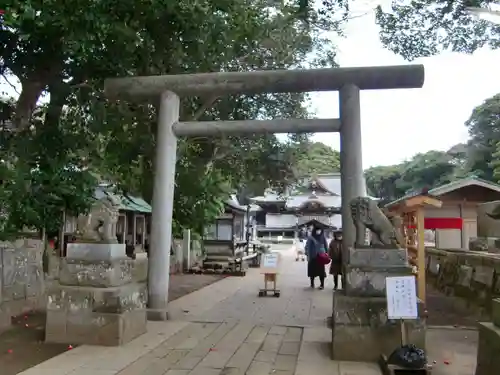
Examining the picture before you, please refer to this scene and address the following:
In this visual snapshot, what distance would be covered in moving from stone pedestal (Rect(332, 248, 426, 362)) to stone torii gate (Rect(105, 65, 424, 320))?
1.86 metres

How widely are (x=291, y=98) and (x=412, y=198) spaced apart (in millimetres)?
6511

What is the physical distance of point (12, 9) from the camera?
6027mm

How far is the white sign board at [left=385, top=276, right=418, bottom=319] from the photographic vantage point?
204 inches

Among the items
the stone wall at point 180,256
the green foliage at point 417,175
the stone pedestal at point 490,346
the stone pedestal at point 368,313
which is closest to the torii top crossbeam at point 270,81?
the stone pedestal at point 368,313

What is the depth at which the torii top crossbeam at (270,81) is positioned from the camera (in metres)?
8.30

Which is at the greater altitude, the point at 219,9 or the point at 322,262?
the point at 219,9

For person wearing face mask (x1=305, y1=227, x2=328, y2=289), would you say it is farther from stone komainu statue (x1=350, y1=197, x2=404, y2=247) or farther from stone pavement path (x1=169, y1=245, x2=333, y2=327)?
stone komainu statue (x1=350, y1=197, x2=404, y2=247)

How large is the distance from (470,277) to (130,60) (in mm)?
8412

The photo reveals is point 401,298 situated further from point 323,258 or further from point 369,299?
point 323,258

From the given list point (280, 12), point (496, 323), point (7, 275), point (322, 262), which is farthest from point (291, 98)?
point (496, 323)

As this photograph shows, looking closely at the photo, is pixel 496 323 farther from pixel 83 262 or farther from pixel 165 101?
pixel 165 101

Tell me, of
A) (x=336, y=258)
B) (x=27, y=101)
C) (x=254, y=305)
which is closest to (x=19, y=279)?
(x=27, y=101)

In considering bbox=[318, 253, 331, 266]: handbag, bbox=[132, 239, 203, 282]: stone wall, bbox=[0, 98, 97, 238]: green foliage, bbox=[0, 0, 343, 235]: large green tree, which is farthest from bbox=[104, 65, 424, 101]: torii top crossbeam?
bbox=[132, 239, 203, 282]: stone wall

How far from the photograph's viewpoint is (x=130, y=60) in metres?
9.50
